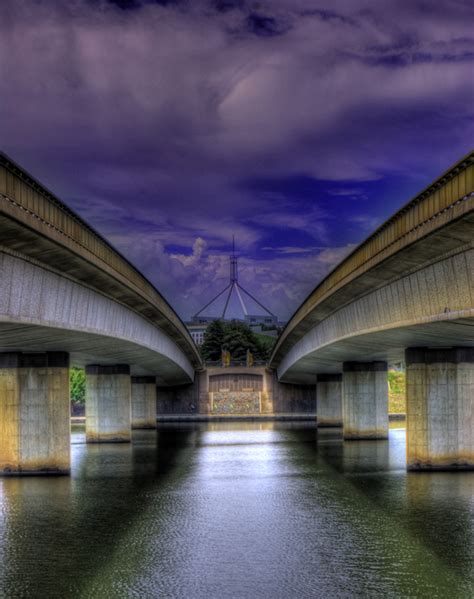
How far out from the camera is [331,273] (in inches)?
1581

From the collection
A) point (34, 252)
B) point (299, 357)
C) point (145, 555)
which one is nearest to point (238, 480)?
point (145, 555)

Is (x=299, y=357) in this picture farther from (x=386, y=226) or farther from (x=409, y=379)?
(x=386, y=226)

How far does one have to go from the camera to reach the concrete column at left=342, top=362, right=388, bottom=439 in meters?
67.6

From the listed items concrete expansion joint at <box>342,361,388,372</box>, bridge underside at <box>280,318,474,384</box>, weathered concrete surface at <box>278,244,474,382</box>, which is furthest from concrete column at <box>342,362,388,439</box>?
weathered concrete surface at <box>278,244,474,382</box>

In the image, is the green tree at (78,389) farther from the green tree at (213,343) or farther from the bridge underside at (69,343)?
the bridge underside at (69,343)

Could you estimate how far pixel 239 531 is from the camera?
28500 millimetres

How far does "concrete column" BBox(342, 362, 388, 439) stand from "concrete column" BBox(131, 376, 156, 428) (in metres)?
29.5

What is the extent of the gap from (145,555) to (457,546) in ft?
29.2

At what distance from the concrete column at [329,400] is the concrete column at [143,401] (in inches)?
670

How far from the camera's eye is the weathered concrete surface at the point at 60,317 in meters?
25.2

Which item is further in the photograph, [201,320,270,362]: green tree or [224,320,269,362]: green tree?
[201,320,270,362]: green tree

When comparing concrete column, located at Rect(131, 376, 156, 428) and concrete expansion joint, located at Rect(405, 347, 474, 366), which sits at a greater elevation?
concrete expansion joint, located at Rect(405, 347, 474, 366)

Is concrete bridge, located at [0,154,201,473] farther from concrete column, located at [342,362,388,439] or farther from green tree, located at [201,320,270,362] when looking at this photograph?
green tree, located at [201,320,270,362]

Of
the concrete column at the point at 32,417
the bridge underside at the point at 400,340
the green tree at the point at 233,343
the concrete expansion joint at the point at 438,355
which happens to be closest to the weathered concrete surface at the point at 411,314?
the bridge underside at the point at 400,340
